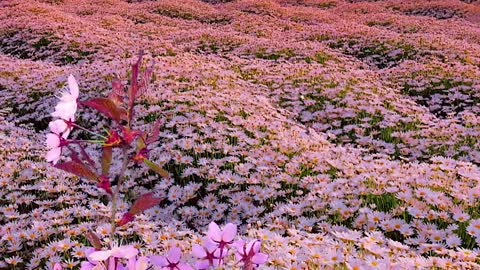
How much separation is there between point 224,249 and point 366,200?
481 cm

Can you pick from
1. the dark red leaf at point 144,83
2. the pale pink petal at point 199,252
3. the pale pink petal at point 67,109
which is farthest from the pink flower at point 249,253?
the pale pink petal at point 67,109

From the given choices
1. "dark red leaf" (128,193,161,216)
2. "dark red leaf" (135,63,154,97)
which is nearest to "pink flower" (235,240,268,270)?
"dark red leaf" (128,193,161,216)

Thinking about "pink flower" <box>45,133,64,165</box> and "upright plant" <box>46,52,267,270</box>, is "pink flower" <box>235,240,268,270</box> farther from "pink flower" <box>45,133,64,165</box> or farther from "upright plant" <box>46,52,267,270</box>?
"pink flower" <box>45,133,64,165</box>

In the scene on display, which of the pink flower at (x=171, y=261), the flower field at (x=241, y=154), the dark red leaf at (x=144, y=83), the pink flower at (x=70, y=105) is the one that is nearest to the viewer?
the dark red leaf at (x=144, y=83)

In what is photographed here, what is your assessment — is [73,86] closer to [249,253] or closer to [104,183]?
[104,183]

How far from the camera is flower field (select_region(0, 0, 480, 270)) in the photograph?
231cm

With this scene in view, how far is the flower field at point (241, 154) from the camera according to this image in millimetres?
2314

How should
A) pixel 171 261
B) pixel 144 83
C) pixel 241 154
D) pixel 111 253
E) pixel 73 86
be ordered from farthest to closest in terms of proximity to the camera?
pixel 241 154, pixel 171 261, pixel 73 86, pixel 144 83, pixel 111 253

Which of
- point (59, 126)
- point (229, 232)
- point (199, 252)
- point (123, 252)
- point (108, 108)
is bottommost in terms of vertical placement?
point (199, 252)

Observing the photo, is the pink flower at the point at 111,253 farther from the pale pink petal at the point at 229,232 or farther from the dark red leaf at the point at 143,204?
the pale pink petal at the point at 229,232

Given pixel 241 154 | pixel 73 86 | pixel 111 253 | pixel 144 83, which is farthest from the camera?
pixel 241 154

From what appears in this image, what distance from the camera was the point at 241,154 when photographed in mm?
7992

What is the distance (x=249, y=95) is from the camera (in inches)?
460

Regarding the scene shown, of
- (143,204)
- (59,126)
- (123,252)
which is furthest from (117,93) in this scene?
(123,252)
